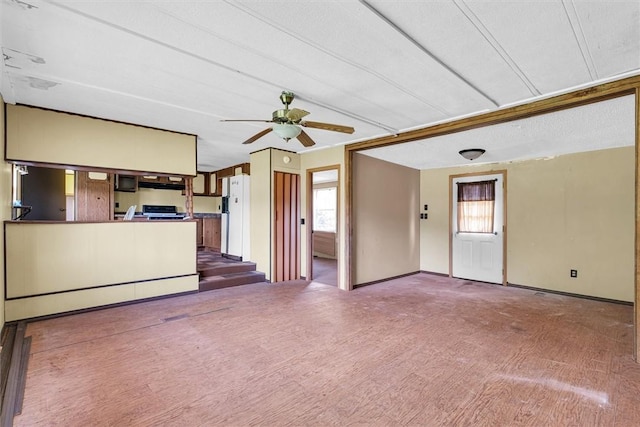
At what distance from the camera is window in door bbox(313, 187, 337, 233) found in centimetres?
913

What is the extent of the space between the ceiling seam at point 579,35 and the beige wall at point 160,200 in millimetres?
7970

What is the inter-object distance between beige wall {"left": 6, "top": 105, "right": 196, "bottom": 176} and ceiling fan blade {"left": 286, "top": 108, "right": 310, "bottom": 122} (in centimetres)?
257

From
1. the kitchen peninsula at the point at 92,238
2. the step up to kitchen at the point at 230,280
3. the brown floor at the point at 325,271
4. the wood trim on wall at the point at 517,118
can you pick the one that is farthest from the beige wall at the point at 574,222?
the kitchen peninsula at the point at 92,238

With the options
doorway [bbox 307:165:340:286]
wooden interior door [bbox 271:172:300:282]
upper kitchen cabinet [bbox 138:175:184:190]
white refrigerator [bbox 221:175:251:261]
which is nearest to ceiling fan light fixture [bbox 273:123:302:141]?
wooden interior door [bbox 271:172:300:282]

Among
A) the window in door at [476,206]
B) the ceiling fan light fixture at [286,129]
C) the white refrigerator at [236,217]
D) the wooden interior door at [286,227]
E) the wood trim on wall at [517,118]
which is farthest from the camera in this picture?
the white refrigerator at [236,217]

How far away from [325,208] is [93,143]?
6338 millimetres

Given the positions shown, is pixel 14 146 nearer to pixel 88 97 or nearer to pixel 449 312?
pixel 88 97

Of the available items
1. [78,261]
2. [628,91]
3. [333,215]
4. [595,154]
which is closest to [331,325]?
[78,261]

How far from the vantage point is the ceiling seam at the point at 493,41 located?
5.97 feet

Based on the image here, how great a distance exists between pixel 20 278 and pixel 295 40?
4017 millimetres

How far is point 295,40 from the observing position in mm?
2145

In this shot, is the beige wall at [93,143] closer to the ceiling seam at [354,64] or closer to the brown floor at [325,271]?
the brown floor at [325,271]

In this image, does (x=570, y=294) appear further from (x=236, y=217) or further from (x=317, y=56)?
(x=236, y=217)

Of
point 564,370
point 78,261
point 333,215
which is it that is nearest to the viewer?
point 564,370
